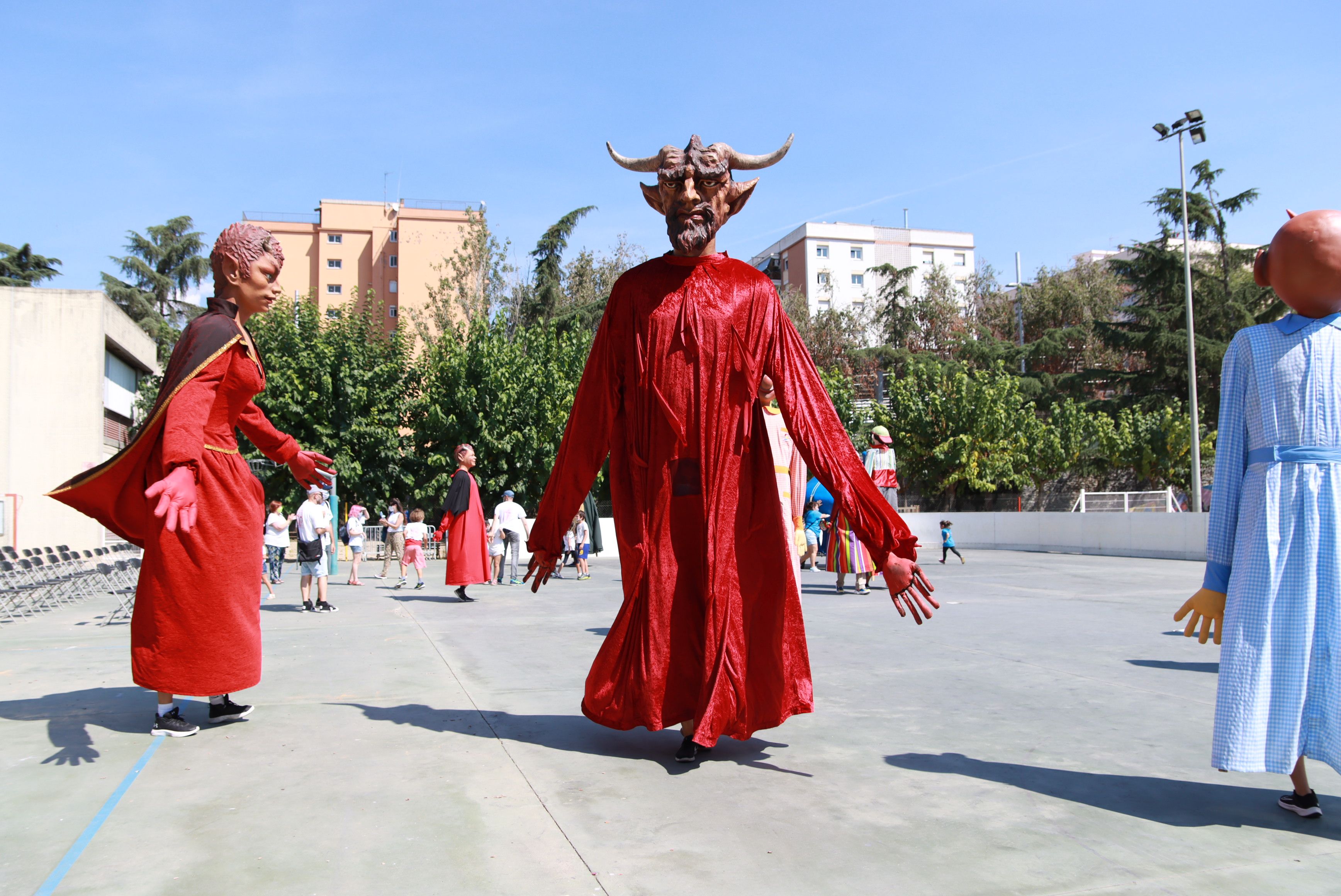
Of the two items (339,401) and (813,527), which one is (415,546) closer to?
(813,527)

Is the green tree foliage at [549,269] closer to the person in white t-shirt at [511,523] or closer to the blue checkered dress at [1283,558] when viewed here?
the person in white t-shirt at [511,523]

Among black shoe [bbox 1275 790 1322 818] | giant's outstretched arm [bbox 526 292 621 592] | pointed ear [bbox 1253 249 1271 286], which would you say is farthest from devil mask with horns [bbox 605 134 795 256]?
black shoe [bbox 1275 790 1322 818]

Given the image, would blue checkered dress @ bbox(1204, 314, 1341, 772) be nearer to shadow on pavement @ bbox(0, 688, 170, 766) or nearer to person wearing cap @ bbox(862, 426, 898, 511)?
shadow on pavement @ bbox(0, 688, 170, 766)

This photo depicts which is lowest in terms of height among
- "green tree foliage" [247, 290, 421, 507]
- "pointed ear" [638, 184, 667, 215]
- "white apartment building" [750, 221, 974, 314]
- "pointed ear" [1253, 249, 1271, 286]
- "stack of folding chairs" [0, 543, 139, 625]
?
"stack of folding chairs" [0, 543, 139, 625]

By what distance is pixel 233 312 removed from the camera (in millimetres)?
4684

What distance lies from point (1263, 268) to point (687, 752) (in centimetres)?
299

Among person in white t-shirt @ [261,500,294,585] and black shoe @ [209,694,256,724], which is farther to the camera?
person in white t-shirt @ [261,500,294,585]

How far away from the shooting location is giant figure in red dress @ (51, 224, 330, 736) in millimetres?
4203

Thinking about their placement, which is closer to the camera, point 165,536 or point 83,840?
point 83,840

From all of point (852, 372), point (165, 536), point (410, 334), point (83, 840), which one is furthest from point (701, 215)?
point (852, 372)

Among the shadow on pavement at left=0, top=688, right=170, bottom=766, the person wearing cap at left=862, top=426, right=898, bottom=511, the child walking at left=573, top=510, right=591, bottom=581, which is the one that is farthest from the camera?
the child walking at left=573, top=510, right=591, bottom=581

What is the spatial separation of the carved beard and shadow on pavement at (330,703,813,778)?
220 centimetres

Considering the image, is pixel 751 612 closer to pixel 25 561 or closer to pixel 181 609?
pixel 181 609

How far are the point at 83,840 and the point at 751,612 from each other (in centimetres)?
249
